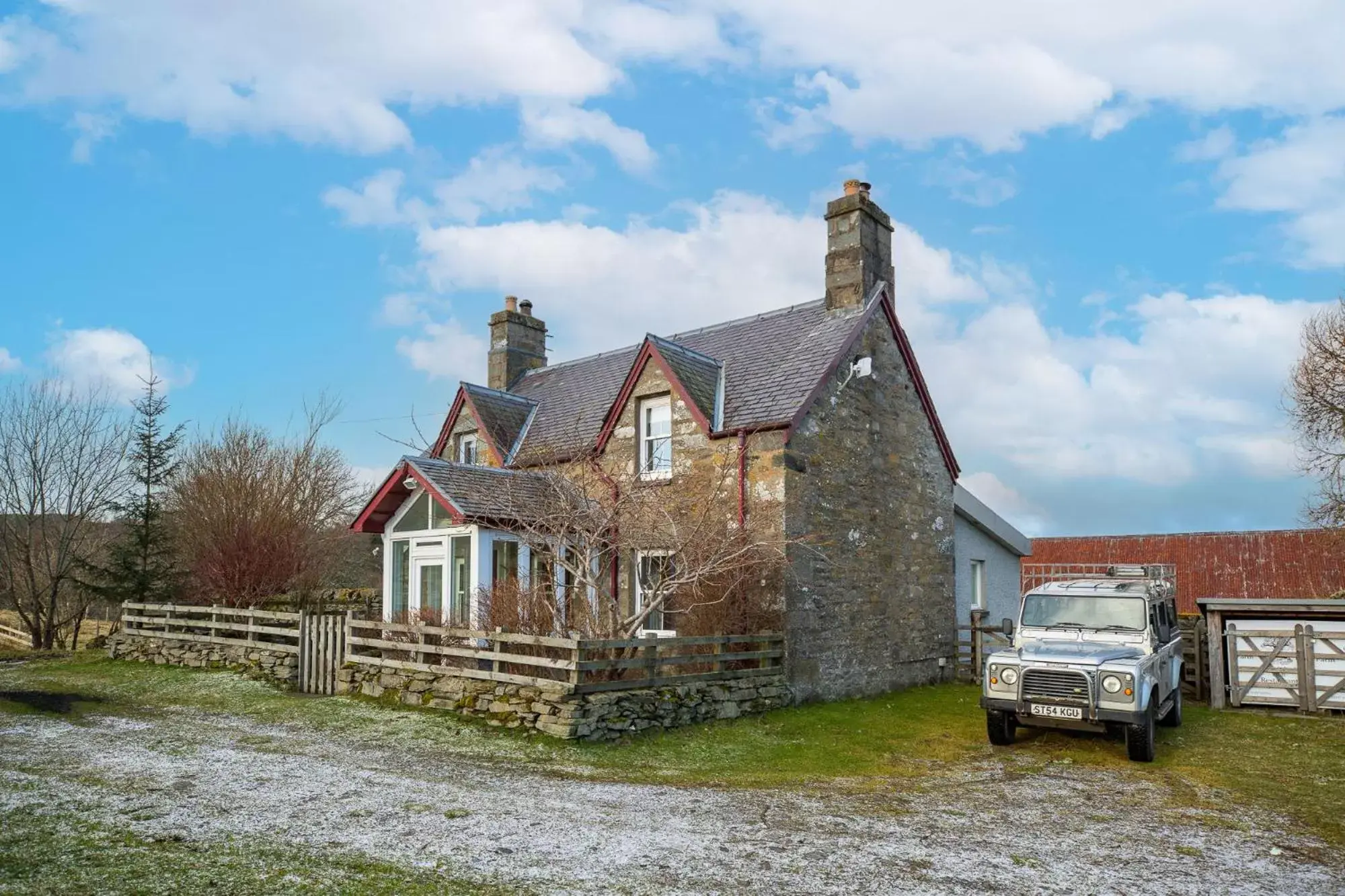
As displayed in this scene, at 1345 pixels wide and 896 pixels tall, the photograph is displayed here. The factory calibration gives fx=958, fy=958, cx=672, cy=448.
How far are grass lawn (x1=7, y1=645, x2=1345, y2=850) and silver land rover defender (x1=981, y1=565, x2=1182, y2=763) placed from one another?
51 centimetres

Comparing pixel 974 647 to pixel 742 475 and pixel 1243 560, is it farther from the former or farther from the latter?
pixel 1243 560

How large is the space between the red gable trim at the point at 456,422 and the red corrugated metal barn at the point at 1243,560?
25.6m

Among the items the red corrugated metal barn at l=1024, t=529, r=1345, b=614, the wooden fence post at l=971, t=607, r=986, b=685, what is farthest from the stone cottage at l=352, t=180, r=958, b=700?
the red corrugated metal barn at l=1024, t=529, r=1345, b=614

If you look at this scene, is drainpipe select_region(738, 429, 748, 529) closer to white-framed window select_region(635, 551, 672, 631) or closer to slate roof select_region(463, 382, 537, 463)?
white-framed window select_region(635, 551, 672, 631)

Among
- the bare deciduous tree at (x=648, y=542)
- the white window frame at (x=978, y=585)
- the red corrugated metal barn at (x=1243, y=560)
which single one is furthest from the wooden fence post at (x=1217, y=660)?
the red corrugated metal barn at (x=1243, y=560)

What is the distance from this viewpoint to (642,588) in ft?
57.3

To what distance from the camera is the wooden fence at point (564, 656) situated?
12953 millimetres

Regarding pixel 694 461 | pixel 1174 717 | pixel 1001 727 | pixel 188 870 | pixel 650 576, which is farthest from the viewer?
pixel 694 461

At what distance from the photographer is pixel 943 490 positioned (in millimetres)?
21828

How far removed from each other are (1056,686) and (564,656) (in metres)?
6.60

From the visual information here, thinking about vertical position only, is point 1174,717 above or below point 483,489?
below

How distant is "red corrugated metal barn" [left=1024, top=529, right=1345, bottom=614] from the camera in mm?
35625

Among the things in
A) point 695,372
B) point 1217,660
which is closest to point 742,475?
point 695,372

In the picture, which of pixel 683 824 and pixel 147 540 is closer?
pixel 683 824
